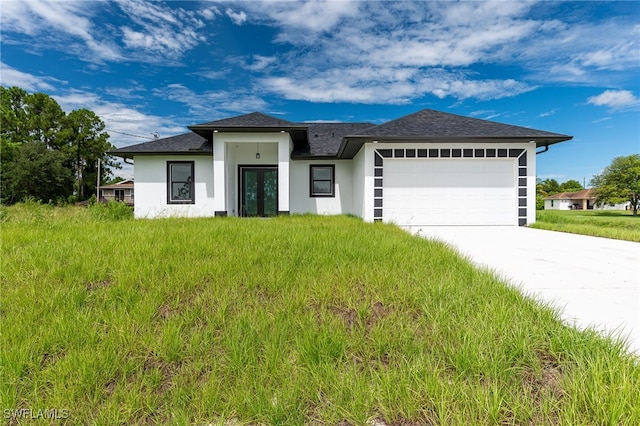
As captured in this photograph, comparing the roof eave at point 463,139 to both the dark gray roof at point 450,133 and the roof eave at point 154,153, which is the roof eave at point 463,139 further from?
the roof eave at point 154,153

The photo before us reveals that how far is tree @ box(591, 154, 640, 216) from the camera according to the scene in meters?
27.0

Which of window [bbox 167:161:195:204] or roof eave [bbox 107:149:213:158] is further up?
roof eave [bbox 107:149:213:158]

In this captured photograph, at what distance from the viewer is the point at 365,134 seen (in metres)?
9.49

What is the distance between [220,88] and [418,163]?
1327cm

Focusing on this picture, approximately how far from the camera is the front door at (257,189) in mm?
12727

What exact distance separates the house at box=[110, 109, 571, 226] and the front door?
0.05 m

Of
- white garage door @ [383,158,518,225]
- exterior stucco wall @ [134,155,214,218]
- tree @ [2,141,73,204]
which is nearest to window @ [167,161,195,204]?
exterior stucco wall @ [134,155,214,218]

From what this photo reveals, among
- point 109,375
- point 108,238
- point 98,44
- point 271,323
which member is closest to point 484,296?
point 271,323

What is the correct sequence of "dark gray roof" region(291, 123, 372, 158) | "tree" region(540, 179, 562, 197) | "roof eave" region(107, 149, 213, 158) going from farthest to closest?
1. "tree" region(540, 179, 562, 197)
2. "dark gray roof" region(291, 123, 372, 158)
3. "roof eave" region(107, 149, 213, 158)

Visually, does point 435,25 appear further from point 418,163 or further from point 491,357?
point 491,357

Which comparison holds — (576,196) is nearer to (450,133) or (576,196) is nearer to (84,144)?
(450,133)

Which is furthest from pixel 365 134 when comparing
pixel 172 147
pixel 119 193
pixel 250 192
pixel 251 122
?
pixel 119 193

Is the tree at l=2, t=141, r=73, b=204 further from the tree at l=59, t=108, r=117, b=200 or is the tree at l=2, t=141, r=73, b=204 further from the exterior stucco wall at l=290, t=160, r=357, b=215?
the exterior stucco wall at l=290, t=160, r=357, b=215

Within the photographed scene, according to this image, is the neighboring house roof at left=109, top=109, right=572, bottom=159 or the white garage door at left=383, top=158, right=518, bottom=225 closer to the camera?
the neighboring house roof at left=109, top=109, right=572, bottom=159
